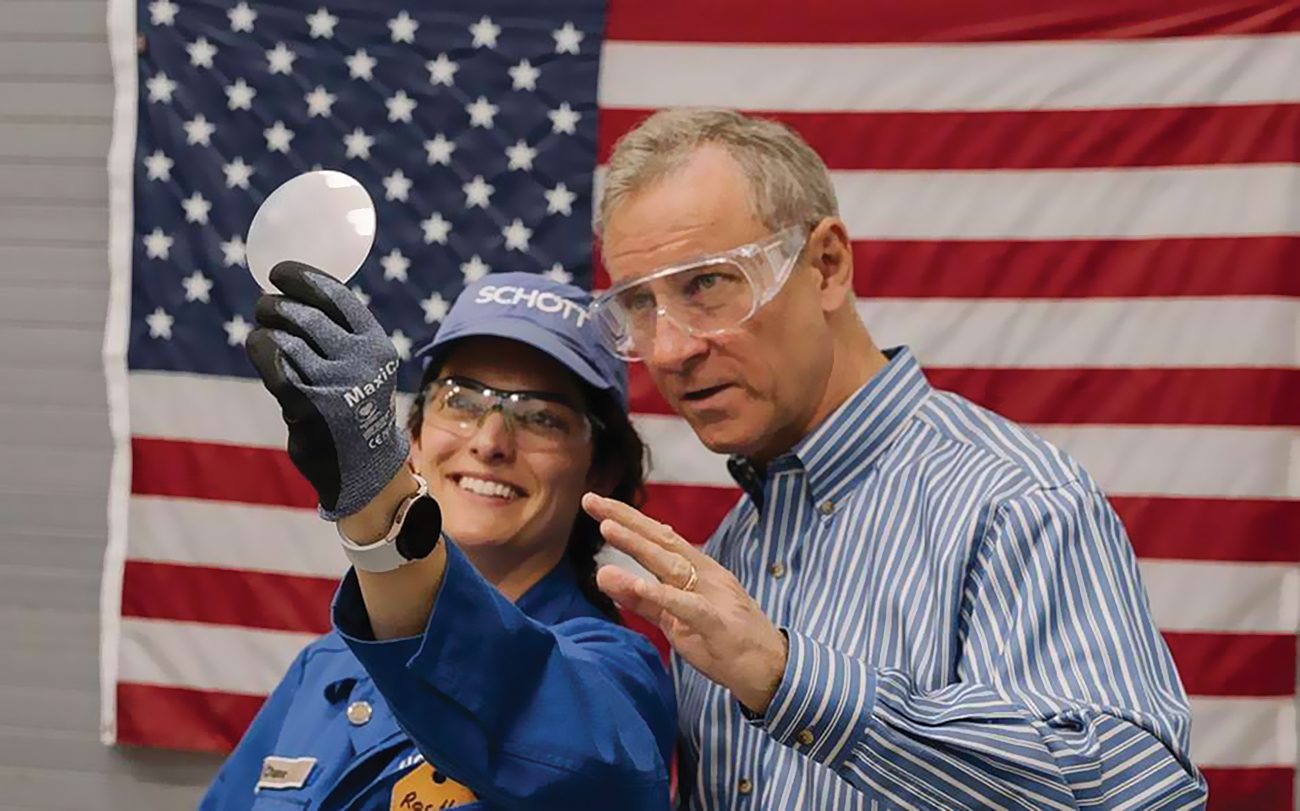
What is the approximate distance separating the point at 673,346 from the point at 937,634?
0.44 m

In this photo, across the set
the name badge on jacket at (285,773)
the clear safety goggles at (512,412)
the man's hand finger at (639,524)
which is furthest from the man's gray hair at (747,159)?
the name badge on jacket at (285,773)

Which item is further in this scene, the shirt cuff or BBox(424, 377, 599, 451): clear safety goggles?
BBox(424, 377, 599, 451): clear safety goggles

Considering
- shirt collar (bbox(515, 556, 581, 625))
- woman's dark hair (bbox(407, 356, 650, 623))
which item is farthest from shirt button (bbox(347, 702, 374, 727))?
woman's dark hair (bbox(407, 356, 650, 623))

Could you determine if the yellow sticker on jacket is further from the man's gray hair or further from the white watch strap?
the man's gray hair

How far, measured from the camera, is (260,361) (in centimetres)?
93

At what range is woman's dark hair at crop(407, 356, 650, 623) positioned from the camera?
1.69 metres

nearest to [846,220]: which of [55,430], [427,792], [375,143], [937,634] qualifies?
[375,143]

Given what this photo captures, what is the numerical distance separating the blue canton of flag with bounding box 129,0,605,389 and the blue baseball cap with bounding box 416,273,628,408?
82cm

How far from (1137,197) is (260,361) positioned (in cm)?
184

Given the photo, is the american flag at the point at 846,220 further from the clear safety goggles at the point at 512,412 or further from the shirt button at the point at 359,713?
the shirt button at the point at 359,713

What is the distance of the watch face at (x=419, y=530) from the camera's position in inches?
42.1

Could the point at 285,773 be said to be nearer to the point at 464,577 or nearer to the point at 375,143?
the point at 464,577

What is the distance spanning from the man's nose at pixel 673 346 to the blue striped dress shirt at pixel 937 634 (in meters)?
0.17

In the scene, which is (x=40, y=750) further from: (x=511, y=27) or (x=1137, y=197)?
(x=1137, y=197)
